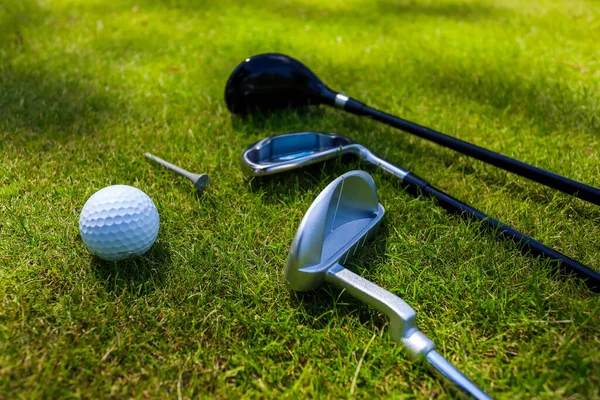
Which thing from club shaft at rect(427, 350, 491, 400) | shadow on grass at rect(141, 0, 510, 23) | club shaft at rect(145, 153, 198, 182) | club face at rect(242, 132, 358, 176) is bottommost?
club shaft at rect(427, 350, 491, 400)

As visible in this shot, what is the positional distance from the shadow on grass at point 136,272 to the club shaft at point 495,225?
1342 millimetres

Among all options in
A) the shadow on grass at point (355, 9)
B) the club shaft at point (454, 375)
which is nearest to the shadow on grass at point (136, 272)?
the club shaft at point (454, 375)

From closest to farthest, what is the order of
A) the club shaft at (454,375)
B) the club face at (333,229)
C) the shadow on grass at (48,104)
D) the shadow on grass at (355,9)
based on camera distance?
the club shaft at (454,375) → the club face at (333,229) → the shadow on grass at (48,104) → the shadow on grass at (355,9)

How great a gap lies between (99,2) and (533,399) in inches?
244

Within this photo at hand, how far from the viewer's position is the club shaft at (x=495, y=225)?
78.1 inches

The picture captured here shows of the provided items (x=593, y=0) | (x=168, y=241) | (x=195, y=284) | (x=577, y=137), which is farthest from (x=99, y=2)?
(x=593, y=0)

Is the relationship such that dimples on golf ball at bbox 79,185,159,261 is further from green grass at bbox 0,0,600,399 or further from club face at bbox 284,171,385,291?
club face at bbox 284,171,385,291

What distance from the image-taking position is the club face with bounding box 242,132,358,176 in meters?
2.64

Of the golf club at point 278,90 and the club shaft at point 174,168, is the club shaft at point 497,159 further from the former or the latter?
the club shaft at point 174,168

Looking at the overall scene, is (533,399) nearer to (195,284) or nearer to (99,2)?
(195,284)

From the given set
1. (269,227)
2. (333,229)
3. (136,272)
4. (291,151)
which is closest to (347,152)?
(291,151)

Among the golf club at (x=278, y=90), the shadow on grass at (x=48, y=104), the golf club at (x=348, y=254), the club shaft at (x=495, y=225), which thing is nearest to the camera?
the golf club at (x=348, y=254)

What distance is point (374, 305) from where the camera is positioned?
5.93ft

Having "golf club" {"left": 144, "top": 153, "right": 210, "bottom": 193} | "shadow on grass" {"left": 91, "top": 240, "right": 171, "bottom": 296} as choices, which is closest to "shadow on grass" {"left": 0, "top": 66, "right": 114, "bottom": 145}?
"golf club" {"left": 144, "top": 153, "right": 210, "bottom": 193}
